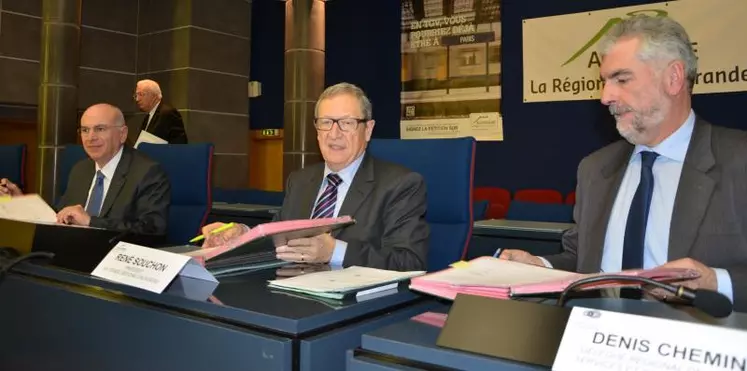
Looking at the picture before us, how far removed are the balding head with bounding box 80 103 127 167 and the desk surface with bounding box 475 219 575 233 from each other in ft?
6.25

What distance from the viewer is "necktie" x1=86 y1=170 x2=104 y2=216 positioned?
2.67 m

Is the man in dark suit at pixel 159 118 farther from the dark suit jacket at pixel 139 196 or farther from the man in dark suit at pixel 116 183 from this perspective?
the dark suit jacket at pixel 139 196

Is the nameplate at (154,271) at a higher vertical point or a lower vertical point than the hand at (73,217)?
lower

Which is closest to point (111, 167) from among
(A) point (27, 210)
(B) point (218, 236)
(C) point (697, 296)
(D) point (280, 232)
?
(A) point (27, 210)

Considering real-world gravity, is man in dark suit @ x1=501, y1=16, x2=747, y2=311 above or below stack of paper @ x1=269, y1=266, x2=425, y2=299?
above

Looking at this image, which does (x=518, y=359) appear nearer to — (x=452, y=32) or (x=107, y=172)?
(x=107, y=172)

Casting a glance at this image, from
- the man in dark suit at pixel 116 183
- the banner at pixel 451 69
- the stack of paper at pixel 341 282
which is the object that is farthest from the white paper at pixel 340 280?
the banner at pixel 451 69

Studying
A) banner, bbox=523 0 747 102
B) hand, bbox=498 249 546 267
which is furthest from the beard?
banner, bbox=523 0 747 102

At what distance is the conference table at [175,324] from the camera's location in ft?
3.12

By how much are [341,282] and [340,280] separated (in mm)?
30

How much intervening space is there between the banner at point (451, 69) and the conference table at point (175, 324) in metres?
5.55

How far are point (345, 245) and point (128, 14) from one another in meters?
7.78

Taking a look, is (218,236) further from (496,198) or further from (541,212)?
(496,198)

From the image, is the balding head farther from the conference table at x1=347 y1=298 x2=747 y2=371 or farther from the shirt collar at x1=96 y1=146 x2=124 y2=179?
the conference table at x1=347 y1=298 x2=747 y2=371
